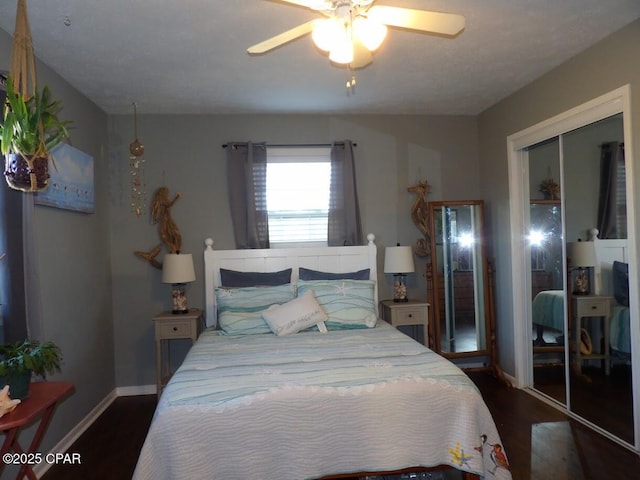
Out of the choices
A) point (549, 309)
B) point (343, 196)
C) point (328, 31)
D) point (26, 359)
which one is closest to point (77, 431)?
point (26, 359)

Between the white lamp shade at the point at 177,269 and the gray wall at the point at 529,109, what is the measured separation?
286 cm

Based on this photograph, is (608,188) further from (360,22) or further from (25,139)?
(25,139)

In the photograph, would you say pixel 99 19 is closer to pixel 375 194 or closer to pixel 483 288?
pixel 375 194

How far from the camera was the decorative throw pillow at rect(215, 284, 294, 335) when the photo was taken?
3.29m

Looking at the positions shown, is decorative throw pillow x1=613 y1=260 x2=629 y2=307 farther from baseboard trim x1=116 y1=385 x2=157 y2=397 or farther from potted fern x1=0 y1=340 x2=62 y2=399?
baseboard trim x1=116 y1=385 x2=157 y2=397

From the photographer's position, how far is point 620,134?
277 centimetres

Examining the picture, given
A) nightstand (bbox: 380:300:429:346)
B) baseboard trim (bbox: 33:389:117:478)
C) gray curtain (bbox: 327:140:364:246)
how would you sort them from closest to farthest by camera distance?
baseboard trim (bbox: 33:389:117:478), nightstand (bbox: 380:300:429:346), gray curtain (bbox: 327:140:364:246)

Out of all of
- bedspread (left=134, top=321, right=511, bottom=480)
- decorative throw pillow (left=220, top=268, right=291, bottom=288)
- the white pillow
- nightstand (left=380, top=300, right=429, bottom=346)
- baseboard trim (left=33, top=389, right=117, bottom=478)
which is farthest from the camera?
nightstand (left=380, top=300, right=429, bottom=346)

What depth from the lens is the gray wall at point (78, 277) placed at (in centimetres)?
284

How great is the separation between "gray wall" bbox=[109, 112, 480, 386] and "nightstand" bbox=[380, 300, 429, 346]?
0.39 meters

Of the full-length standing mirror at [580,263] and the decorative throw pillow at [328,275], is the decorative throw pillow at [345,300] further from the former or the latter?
the full-length standing mirror at [580,263]

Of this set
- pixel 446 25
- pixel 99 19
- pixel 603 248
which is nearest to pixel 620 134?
pixel 603 248

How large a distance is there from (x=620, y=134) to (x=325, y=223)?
243 cm

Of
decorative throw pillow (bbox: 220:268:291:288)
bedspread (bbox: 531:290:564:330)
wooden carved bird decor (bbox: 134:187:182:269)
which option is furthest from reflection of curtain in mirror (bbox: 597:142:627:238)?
wooden carved bird decor (bbox: 134:187:182:269)
